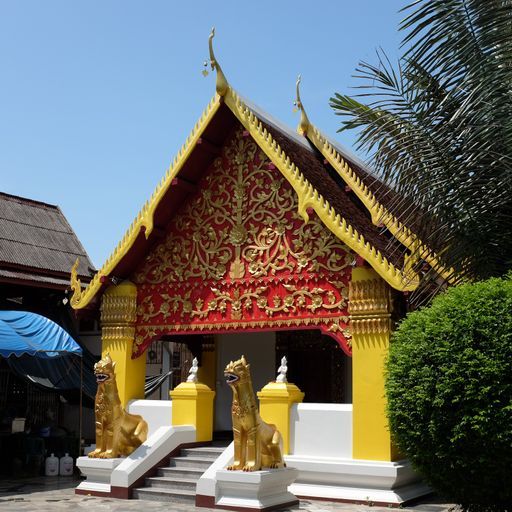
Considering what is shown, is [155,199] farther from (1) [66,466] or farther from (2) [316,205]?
(1) [66,466]

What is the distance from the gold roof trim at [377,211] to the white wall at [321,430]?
6.77 ft

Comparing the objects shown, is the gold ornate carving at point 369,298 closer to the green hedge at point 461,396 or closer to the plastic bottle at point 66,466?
the green hedge at point 461,396

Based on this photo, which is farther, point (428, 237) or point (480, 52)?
point (428, 237)

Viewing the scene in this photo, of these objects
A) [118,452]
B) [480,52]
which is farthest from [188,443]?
[480,52]

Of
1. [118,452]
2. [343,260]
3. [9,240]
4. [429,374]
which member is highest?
[9,240]

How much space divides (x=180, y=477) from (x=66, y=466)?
3.18 m

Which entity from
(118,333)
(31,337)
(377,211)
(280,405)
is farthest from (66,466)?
(377,211)

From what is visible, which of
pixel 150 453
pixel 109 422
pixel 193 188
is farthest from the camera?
pixel 193 188

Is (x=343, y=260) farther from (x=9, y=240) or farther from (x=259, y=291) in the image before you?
(x=9, y=240)

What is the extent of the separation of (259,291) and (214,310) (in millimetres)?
757

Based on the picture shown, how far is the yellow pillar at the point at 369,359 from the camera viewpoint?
8.69 m

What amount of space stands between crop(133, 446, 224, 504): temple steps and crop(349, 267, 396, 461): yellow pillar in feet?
6.32

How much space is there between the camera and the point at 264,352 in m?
12.7

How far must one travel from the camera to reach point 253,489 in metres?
7.85
